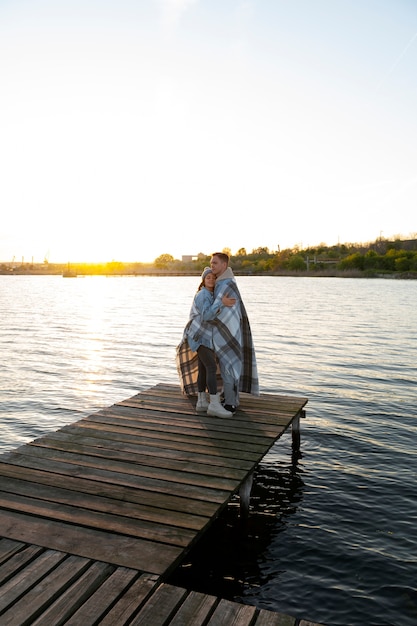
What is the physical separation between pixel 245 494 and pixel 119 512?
6.04 feet

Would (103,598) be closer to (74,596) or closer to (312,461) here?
(74,596)

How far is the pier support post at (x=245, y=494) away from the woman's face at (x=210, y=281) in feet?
8.83

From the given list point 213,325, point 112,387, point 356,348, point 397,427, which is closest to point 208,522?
point 213,325

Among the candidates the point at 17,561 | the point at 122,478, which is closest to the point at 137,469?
the point at 122,478

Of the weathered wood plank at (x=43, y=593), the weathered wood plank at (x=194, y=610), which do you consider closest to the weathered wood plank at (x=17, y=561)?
the weathered wood plank at (x=43, y=593)

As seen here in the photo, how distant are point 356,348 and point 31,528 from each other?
1751cm

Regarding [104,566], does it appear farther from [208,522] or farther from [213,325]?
[213,325]

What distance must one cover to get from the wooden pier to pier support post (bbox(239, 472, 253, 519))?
0.08 feet

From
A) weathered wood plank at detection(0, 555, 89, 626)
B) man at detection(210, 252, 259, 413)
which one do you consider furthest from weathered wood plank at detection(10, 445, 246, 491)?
man at detection(210, 252, 259, 413)

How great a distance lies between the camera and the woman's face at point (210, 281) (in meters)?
7.06

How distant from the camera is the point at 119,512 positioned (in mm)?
4293

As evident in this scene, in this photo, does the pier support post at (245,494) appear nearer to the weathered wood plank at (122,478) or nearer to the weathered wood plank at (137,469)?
the weathered wood plank at (137,469)

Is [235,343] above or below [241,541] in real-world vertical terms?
above

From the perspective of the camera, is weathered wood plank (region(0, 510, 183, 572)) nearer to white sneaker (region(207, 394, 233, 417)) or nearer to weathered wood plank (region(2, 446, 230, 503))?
weathered wood plank (region(2, 446, 230, 503))
